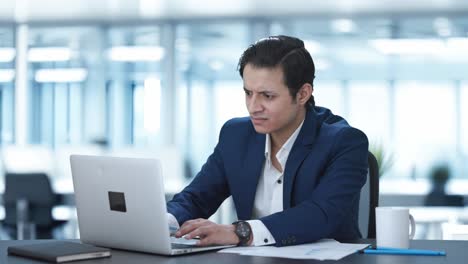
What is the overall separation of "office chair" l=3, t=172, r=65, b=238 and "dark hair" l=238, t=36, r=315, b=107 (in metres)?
4.88

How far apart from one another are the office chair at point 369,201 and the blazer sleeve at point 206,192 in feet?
1.49

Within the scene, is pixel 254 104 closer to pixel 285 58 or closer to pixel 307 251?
pixel 285 58

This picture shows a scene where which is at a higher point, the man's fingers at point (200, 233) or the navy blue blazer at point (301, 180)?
the navy blue blazer at point (301, 180)

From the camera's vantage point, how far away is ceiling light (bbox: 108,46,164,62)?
28.5 feet

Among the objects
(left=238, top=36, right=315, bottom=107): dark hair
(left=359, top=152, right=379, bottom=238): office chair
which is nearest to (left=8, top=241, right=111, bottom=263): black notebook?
(left=238, top=36, right=315, bottom=107): dark hair

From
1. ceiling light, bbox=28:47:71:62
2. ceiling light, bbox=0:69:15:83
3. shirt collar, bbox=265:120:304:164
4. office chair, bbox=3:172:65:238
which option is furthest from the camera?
ceiling light, bbox=0:69:15:83

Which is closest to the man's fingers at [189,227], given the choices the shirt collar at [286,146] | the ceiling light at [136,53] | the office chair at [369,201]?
the shirt collar at [286,146]

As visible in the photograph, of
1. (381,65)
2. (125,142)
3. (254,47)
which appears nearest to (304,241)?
(254,47)

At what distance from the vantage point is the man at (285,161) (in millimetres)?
2242

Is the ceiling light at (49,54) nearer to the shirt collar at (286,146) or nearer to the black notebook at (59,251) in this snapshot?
the shirt collar at (286,146)

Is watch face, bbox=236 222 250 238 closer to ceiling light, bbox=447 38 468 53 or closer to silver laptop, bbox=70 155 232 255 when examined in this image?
silver laptop, bbox=70 155 232 255

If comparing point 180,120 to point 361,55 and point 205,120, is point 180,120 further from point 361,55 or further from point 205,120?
point 361,55

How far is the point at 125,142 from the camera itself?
28.6 feet

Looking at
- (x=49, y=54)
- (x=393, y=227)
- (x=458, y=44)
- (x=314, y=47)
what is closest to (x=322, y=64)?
(x=314, y=47)
